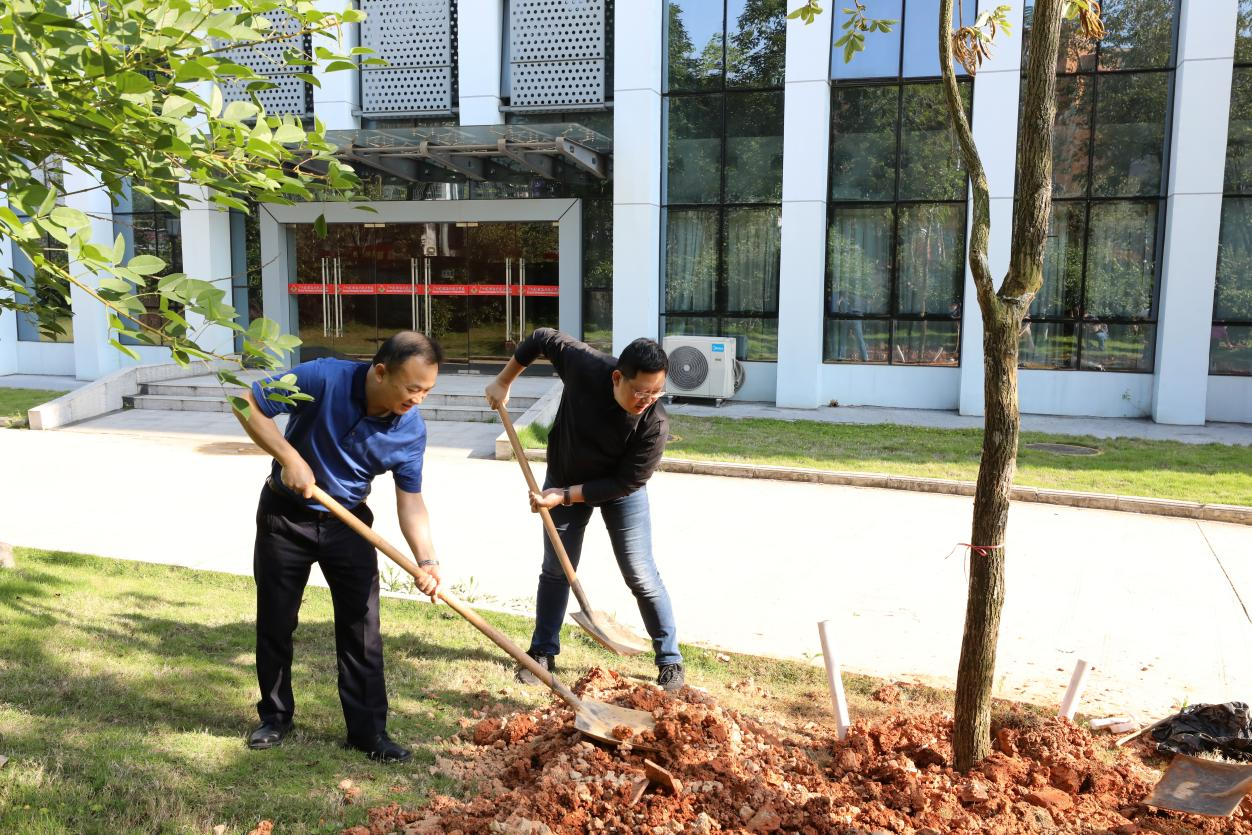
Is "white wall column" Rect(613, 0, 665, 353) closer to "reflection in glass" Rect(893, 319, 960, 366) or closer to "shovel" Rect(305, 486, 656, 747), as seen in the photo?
"reflection in glass" Rect(893, 319, 960, 366)

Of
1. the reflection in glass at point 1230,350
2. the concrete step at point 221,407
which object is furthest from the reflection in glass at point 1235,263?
the concrete step at point 221,407

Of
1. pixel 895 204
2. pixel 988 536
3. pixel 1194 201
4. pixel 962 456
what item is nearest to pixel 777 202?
pixel 895 204

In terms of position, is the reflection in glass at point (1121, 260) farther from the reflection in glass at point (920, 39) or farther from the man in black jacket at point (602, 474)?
the man in black jacket at point (602, 474)

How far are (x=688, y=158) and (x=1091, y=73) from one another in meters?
6.10

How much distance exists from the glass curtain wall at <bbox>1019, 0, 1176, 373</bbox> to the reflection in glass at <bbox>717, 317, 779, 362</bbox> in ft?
12.5

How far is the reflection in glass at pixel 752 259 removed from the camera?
16219mm

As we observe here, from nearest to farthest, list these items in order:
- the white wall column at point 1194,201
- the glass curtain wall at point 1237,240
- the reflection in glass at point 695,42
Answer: the white wall column at point 1194,201, the glass curtain wall at point 1237,240, the reflection in glass at point 695,42

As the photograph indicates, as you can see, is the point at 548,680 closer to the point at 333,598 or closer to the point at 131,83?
the point at 333,598

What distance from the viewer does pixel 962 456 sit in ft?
37.1

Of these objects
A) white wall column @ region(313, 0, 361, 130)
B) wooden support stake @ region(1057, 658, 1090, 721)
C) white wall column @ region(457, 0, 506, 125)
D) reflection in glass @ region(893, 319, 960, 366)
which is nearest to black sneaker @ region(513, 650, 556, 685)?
wooden support stake @ region(1057, 658, 1090, 721)

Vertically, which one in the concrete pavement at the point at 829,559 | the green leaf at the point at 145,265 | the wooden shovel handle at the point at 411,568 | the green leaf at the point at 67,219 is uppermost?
the green leaf at the point at 67,219

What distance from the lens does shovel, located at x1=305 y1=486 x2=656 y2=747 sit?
146 inches

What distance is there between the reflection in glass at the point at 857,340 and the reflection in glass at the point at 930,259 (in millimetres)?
459

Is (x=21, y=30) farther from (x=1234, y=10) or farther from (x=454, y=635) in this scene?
(x=1234, y=10)
